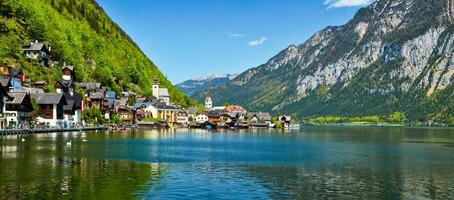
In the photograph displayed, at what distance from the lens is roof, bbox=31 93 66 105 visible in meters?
161

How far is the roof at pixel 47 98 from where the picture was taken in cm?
16100

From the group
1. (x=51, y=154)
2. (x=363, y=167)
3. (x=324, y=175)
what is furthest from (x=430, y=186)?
(x=51, y=154)

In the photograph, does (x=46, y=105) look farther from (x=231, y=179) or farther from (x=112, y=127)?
(x=231, y=179)

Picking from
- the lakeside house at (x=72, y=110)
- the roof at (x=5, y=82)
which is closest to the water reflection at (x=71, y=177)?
the roof at (x=5, y=82)

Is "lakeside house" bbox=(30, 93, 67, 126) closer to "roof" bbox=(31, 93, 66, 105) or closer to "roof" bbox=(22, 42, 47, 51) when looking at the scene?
"roof" bbox=(31, 93, 66, 105)

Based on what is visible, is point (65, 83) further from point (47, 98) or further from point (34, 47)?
point (47, 98)

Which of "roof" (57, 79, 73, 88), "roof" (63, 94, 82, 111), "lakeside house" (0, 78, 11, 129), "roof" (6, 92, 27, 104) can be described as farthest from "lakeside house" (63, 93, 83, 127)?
"lakeside house" (0, 78, 11, 129)

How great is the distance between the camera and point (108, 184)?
47.1 m

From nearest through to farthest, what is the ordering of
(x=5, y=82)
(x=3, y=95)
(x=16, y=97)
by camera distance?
(x=3, y=95)
(x=5, y=82)
(x=16, y=97)

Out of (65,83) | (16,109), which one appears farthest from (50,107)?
(65,83)

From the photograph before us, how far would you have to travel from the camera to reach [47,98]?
162 metres

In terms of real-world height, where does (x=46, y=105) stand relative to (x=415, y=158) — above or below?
above

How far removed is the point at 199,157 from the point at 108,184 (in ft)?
110

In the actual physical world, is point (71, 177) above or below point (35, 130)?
below
